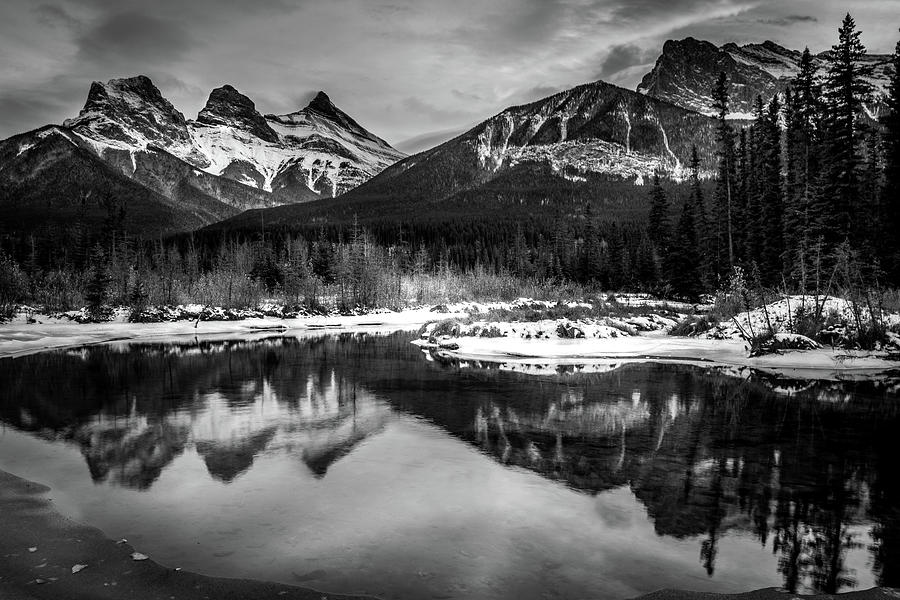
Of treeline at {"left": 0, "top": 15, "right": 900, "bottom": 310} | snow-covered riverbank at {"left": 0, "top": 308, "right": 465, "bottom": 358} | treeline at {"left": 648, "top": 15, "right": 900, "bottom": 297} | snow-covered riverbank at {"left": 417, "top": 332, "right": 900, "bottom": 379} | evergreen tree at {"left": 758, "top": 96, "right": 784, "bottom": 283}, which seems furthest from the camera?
evergreen tree at {"left": 758, "top": 96, "right": 784, "bottom": 283}

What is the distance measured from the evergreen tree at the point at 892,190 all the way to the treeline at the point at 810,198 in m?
0.09

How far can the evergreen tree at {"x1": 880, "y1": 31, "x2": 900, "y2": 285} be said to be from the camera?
4016 centimetres

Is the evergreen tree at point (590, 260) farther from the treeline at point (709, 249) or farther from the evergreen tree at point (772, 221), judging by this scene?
the evergreen tree at point (772, 221)

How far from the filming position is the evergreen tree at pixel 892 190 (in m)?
40.2

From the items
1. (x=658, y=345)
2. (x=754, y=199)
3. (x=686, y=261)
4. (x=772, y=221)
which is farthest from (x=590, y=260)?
(x=658, y=345)

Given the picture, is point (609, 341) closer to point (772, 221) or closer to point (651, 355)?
point (651, 355)

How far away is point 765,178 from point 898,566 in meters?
55.8

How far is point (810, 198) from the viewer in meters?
40.8

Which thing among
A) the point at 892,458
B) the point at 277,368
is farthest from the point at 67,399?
the point at 892,458

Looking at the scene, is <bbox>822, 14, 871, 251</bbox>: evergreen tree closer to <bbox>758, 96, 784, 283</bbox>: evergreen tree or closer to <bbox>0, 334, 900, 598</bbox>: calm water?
<bbox>758, 96, 784, 283</bbox>: evergreen tree

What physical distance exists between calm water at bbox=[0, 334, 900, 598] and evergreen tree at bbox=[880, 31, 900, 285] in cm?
2926

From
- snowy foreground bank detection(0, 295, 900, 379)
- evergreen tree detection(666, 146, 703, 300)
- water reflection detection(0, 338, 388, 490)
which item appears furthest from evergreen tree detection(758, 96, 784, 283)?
water reflection detection(0, 338, 388, 490)

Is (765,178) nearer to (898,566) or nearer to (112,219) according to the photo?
(898,566)

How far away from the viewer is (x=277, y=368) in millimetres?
25531
